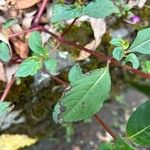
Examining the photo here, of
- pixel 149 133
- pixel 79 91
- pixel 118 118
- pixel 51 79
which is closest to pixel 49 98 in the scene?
pixel 51 79

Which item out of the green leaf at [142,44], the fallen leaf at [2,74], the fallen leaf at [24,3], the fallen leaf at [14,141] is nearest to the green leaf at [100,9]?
the green leaf at [142,44]

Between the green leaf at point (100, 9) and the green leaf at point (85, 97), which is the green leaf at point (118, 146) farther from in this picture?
the green leaf at point (100, 9)

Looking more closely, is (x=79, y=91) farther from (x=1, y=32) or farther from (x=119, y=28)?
(x=119, y=28)

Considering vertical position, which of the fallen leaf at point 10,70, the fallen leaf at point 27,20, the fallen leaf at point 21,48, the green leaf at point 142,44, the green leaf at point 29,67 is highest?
the green leaf at point 142,44

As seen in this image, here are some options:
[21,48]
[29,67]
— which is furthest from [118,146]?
[21,48]

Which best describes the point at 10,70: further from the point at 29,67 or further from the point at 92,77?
the point at 92,77
